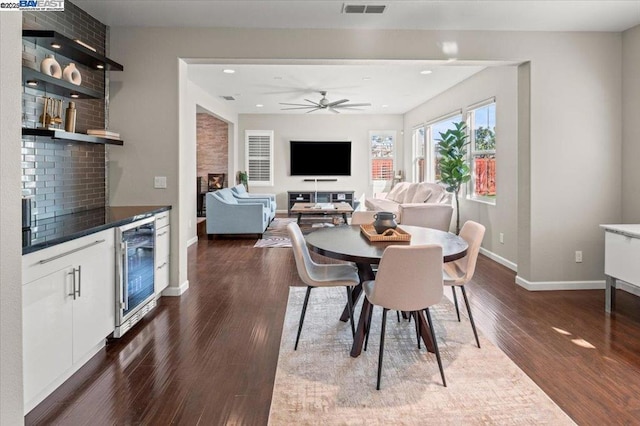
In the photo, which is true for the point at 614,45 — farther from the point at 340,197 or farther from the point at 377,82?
the point at 340,197

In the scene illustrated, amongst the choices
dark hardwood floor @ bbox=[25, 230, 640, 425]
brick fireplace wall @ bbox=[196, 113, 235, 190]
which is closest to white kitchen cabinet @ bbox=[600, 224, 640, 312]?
dark hardwood floor @ bbox=[25, 230, 640, 425]

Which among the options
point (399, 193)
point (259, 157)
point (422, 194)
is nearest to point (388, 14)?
point (422, 194)

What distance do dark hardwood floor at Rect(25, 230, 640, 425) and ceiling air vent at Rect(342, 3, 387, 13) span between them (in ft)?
8.87

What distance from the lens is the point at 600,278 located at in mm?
4391

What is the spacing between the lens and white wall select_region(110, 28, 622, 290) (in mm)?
4074

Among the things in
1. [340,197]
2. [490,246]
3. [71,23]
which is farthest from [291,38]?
[340,197]

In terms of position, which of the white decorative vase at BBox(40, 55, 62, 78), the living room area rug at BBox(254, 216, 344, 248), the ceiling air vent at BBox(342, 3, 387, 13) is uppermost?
the ceiling air vent at BBox(342, 3, 387, 13)

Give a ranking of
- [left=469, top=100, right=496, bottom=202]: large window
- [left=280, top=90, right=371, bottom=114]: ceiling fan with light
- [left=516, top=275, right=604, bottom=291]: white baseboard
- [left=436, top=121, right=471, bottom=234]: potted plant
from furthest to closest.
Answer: [left=280, top=90, right=371, bottom=114]: ceiling fan with light → [left=436, top=121, right=471, bottom=234]: potted plant → [left=469, top=100, right=496, bottom=202]: large window → [left=516, top=275, right=604, bottom=291]: white baseboard

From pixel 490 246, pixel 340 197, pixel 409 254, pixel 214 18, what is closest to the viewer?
pixel 409 254

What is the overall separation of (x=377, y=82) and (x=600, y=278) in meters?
4.40

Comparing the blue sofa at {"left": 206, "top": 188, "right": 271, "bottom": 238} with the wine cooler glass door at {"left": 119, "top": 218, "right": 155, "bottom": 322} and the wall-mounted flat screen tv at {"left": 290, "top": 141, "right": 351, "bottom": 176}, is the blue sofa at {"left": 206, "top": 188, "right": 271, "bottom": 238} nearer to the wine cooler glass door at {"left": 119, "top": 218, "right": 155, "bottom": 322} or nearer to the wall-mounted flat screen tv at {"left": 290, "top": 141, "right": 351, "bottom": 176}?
the wall-mounted flat screen tv at {"left": 290, "top": 141, "right": 351, "bottom": 176}

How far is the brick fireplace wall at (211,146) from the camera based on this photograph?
1084 centimetres

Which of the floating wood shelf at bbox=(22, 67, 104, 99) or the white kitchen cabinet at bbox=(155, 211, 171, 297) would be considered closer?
the floating wood shelf at bbox=(22, 67, 104, 99)

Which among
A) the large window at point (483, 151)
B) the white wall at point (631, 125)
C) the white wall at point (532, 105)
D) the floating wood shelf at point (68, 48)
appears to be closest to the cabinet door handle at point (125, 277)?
the white wall at point (532, 105)
